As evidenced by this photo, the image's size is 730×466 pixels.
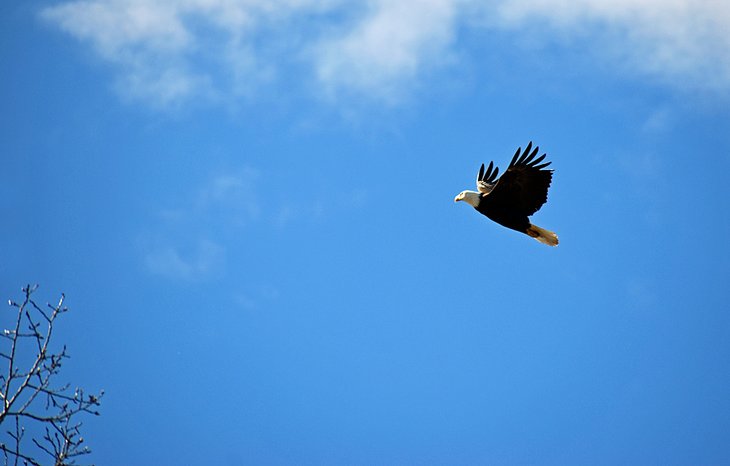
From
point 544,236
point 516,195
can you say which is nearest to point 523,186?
point 516,195

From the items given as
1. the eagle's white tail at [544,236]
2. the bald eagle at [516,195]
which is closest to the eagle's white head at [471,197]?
the bald eagle at [516,195]

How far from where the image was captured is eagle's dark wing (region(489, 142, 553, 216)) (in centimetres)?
1148

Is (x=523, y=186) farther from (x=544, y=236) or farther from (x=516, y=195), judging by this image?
(x=544, y=236)

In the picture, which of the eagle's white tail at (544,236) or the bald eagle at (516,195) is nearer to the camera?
the bald eagle at (516,195)

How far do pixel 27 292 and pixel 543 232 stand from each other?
969cm

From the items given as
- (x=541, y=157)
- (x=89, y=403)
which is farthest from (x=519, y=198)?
(x=89, y=403)

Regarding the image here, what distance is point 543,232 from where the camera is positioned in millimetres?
12867

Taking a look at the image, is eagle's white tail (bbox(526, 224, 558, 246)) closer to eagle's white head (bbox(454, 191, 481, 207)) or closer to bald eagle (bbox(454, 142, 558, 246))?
bald eagle (bbox(454, 142, 558, 246))

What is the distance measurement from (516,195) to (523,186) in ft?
0.69

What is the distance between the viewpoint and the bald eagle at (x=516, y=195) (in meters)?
11.5

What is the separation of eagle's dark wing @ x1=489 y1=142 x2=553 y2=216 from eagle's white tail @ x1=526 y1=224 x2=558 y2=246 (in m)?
0.91

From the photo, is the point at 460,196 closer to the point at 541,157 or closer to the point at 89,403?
the point at 541,157

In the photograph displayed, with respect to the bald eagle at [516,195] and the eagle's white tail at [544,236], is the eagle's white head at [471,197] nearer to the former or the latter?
the bald eagle at [516,195]

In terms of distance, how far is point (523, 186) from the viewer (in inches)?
459
